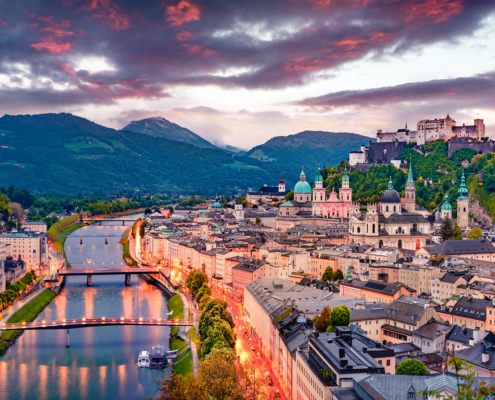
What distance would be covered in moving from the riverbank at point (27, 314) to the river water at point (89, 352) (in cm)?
44

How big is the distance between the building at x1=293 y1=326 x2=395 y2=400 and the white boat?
1220 centimetres

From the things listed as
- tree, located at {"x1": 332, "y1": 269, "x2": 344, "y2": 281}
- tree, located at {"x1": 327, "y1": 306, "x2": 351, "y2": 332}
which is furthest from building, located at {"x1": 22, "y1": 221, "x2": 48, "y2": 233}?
tree, located at {"x1": 327, "y1": 306, "x2": 351, "y2": 332}

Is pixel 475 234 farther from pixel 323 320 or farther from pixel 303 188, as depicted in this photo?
pixel 303 188

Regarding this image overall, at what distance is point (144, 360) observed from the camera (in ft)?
117

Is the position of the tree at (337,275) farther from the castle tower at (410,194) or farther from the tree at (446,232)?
the castle tower at (410,194)

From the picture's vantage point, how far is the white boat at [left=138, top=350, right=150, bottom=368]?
35375 millimetres

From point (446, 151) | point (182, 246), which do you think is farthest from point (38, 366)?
point (446, 151)

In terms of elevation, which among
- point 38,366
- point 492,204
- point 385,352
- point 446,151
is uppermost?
point 446,151

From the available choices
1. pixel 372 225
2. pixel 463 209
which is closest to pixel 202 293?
pixel 372 225

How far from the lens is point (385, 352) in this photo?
25.0 meters

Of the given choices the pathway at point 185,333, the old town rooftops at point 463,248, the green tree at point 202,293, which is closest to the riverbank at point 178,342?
the pathway at point 185,333

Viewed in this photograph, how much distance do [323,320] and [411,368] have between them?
837cm

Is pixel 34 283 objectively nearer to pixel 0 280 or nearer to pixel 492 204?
pixel 0 280

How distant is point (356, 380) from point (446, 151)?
83.2m
